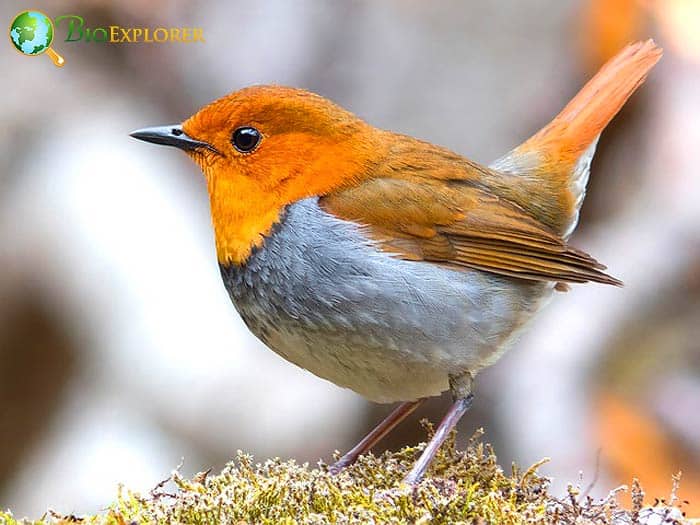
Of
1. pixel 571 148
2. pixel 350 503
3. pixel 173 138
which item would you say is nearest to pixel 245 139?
pixel 173 138

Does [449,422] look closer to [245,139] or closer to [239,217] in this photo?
[239,217]

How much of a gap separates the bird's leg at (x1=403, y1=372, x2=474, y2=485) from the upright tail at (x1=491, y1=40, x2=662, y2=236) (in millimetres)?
896

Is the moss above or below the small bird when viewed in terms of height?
below

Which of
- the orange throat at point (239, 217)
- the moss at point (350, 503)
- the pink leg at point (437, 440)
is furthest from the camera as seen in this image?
the orange throat at point (239, 217)

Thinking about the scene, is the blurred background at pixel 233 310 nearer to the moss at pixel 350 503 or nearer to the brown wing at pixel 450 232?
the brown wing at pixel 450 232

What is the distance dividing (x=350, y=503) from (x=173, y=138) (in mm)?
1548

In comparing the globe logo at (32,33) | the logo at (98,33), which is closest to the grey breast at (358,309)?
the globe logo at (32,33)

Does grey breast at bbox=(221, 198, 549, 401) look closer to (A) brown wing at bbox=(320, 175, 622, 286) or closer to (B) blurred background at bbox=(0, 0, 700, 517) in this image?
(A) brown wing at bbox=(320, 175, 622, 286)

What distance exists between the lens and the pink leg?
3170mm

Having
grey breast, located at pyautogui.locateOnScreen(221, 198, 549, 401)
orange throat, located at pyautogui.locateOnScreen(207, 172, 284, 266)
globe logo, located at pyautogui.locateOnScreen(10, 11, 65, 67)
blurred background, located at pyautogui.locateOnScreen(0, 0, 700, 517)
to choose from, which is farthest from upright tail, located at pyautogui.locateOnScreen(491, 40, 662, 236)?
globe logo, located at pyautogui.locateOnScreen(10, 11, 65, 67)

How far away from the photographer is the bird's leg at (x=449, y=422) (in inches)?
126

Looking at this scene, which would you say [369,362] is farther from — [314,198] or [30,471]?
[30,471]

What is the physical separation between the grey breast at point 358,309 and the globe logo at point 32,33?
13.8 feet

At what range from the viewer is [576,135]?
4508mm
